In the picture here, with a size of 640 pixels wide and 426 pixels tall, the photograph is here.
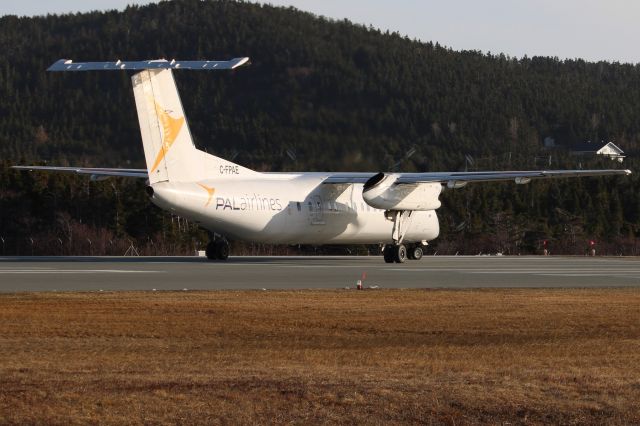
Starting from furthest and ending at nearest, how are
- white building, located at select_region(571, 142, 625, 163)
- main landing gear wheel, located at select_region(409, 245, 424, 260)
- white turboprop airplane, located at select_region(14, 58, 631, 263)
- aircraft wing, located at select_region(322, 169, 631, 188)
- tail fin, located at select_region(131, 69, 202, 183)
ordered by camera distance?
white building, located at select_region(571, 142, 625, 163)
main landing gear wheel, located at select_region(409, 245, 424, 260)
aircraft wing, located at select_region(322, 169, 631, 188)
white turboprop airplane, located at select_region(14, 58, 631, 263)
tail fin, located at select_region(131, 69, 202, 183)

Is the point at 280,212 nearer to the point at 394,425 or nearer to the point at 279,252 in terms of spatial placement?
the point at 279,252

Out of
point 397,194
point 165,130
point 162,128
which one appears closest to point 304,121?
point 397,194

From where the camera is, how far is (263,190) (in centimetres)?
3994

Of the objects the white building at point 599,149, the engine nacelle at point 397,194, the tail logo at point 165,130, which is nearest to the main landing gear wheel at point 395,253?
the engine nacelle at point 397,194

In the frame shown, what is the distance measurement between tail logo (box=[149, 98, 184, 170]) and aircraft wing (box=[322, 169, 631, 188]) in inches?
322

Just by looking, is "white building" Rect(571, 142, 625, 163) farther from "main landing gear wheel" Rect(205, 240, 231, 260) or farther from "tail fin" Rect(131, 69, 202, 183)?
"tail fin" Rect(131, 69, 202, 183)

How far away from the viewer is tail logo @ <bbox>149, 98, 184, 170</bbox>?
117 feet

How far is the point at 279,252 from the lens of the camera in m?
56.2

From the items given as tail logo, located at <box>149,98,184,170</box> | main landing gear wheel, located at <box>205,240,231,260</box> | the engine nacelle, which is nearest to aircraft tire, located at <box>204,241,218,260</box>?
main landing gear wheel, located at <box>205,240,231,260</box>

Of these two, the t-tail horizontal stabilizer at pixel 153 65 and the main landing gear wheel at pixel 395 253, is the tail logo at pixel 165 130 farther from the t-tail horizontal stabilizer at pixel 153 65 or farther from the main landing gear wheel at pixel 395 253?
the main landing gear wheel at pixel 395 253

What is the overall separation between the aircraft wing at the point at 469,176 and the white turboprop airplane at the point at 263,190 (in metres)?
0.04

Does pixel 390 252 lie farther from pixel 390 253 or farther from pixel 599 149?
pixel 599 149

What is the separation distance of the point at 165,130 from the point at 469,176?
11771 millimetres

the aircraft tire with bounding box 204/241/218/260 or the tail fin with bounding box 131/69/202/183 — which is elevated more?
the tail fin with bounding box 131/69/202/183
